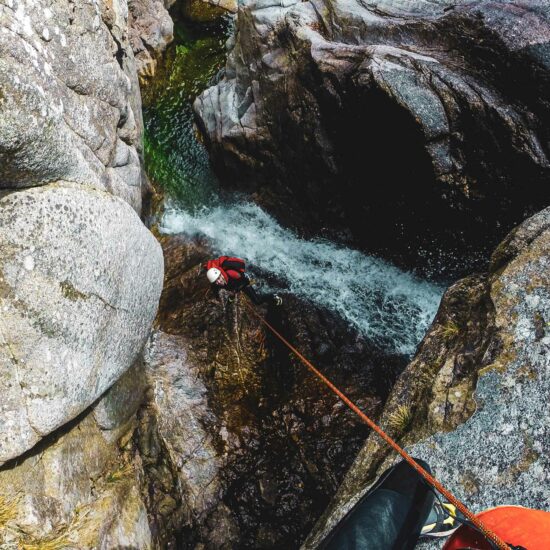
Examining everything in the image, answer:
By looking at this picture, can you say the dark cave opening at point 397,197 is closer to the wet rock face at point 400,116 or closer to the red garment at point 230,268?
the wet rock face at point 400,116

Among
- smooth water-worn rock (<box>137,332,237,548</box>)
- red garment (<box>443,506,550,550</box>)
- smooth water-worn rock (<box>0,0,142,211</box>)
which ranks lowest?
smooth water-worn rock (<box>137,332,237,548</box>)

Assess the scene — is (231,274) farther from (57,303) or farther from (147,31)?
(147,31)

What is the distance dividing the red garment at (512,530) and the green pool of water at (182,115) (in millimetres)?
9025

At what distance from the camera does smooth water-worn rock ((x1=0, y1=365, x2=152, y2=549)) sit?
13.1 ft

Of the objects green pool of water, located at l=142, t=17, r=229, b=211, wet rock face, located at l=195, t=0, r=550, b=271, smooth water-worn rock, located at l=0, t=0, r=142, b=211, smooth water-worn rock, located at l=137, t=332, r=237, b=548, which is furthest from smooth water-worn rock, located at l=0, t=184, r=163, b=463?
green pool of water, located at l=142, t=17, r=229, b=211

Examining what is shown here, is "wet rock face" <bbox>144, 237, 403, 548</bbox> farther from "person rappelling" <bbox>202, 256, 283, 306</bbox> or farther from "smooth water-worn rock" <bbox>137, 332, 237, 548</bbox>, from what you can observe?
"person rappelling" <bbox>202, 256, 283, 306</bbox>

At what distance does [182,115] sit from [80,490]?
386 inches

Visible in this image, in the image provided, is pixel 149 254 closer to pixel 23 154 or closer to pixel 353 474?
pixel 23 154

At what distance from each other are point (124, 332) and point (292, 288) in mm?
3905

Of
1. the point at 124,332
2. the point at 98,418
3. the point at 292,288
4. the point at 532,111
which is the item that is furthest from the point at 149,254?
the point at 532,111

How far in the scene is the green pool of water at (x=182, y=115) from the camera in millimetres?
10789

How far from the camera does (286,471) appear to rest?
6176 mm

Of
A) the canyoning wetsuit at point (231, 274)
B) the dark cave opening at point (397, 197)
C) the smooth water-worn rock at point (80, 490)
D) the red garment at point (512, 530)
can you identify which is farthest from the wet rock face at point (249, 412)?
the red garment at point (512, 530)

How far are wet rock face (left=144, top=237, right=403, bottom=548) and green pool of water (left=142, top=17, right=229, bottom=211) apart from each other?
11.1ft
